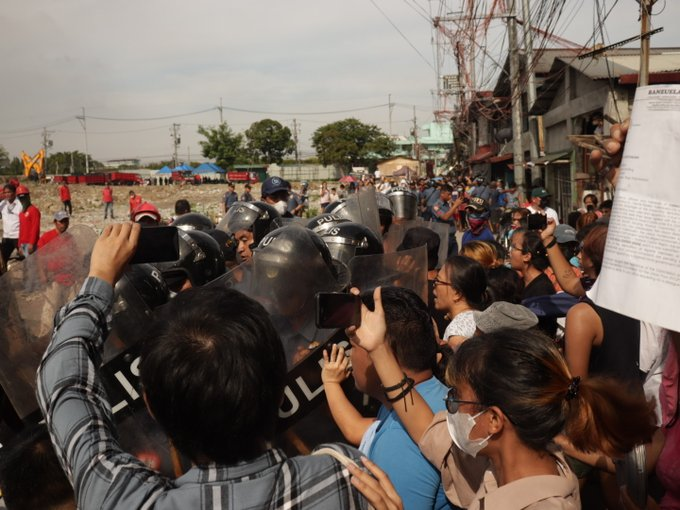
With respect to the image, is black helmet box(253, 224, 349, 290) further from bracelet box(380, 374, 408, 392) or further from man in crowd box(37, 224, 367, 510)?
man in crowd box(37, 224, 367, 510)

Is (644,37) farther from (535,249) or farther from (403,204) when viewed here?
(403,204)

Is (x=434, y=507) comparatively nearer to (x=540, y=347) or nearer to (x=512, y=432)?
(x=512, y=432)

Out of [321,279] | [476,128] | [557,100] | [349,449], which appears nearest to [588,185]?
[557,100]

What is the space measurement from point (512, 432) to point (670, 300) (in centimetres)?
62

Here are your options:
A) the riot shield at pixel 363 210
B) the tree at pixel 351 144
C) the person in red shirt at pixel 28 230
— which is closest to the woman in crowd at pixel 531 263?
the riot shield at pixel 363 210

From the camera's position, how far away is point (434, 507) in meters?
2.18

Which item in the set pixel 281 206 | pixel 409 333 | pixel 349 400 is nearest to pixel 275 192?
pixel 281 206

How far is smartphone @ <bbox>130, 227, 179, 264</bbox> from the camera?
1.77m

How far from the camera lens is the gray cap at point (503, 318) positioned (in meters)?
3.22

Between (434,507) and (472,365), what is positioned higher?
(472,365)

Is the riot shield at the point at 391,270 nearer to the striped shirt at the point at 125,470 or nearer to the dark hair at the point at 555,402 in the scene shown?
the dark hair at the point at 555,402

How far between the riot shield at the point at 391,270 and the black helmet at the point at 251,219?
2399 millimetres

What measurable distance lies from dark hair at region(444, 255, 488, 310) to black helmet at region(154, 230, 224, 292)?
62.3 inches

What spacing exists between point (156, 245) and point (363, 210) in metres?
4.52
